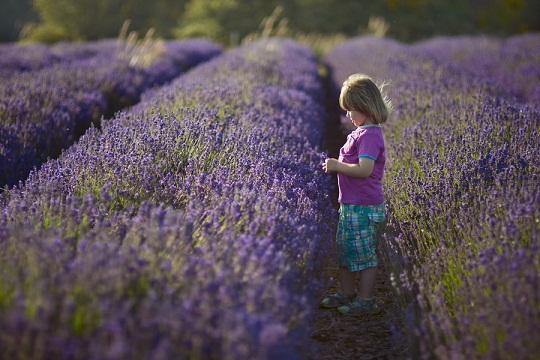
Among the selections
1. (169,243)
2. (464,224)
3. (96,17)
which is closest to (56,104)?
(169,243)

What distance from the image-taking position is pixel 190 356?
1583 millimetres

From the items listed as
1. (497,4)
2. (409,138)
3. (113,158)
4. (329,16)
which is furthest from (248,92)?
(497,4)

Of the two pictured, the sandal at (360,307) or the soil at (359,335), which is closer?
the soil at (359,335)

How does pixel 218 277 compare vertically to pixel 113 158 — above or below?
below

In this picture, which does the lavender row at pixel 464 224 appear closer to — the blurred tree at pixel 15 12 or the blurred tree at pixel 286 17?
the blurred tree at pixel 286 17

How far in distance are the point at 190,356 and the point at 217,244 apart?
0.70 metres

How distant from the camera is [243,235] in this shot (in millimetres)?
2178

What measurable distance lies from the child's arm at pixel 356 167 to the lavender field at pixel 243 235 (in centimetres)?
23

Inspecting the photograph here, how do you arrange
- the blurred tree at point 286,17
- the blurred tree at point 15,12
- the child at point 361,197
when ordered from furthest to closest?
the blurred tree at point 15,12 < the blurred tree at point 286,17 < the child at point 361,197

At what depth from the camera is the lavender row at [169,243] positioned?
1.54m

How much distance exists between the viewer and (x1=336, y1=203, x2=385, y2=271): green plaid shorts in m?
3.14

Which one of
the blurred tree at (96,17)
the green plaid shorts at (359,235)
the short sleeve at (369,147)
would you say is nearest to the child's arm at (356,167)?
the short sleeve at (369,147)

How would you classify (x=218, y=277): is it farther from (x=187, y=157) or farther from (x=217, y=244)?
(x=187, y=157)

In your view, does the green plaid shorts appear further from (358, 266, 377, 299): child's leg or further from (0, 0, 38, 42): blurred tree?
(0, 0, 38, 42): blurred tree
